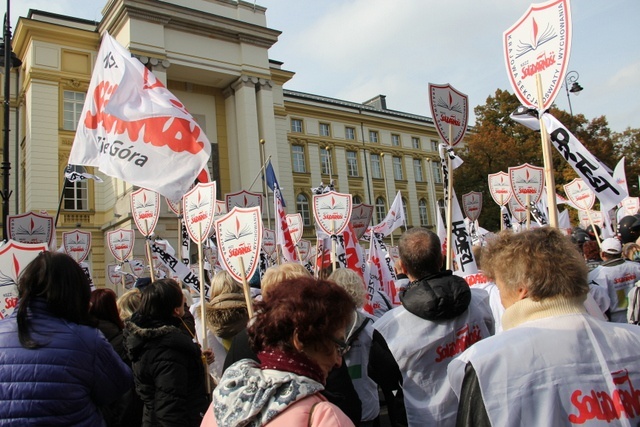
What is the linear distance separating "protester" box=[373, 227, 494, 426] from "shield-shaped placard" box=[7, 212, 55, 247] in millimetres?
8357

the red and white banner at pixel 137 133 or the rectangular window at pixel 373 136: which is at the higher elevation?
the rectangular window at pixel 373 136

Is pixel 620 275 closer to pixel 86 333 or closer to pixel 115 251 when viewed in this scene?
pixel 86 333

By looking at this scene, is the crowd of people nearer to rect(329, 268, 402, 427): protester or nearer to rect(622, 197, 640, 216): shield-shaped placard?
rect(329, 268, 402, 427): protester

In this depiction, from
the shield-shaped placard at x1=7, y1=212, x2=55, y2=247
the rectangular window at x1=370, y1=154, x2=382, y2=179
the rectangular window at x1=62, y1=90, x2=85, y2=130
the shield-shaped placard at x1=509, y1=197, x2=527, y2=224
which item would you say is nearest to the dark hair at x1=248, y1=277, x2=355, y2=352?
the shield-shaped placard at x1=7, y1=212, x2=55, y2=247

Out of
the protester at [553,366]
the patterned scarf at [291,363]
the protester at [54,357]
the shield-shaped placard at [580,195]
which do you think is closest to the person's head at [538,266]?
the protester at [553,366]

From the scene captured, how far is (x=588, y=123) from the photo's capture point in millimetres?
29922

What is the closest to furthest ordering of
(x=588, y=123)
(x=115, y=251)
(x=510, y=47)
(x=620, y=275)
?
(x=510, y=47) < (x=620, y=275) < (x=115, y=251) < (x=588, y=123)

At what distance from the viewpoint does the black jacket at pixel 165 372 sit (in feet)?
9.87

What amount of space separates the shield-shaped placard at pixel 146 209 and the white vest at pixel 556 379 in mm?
8758

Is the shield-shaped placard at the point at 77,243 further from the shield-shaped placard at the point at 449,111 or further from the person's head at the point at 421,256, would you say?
the person's head at the point at 421,256

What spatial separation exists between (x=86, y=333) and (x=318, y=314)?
4.26ft

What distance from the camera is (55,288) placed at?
244cm

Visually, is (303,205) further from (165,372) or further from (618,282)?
(165,372)

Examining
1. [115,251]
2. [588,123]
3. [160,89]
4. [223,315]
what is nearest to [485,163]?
[588,123]
